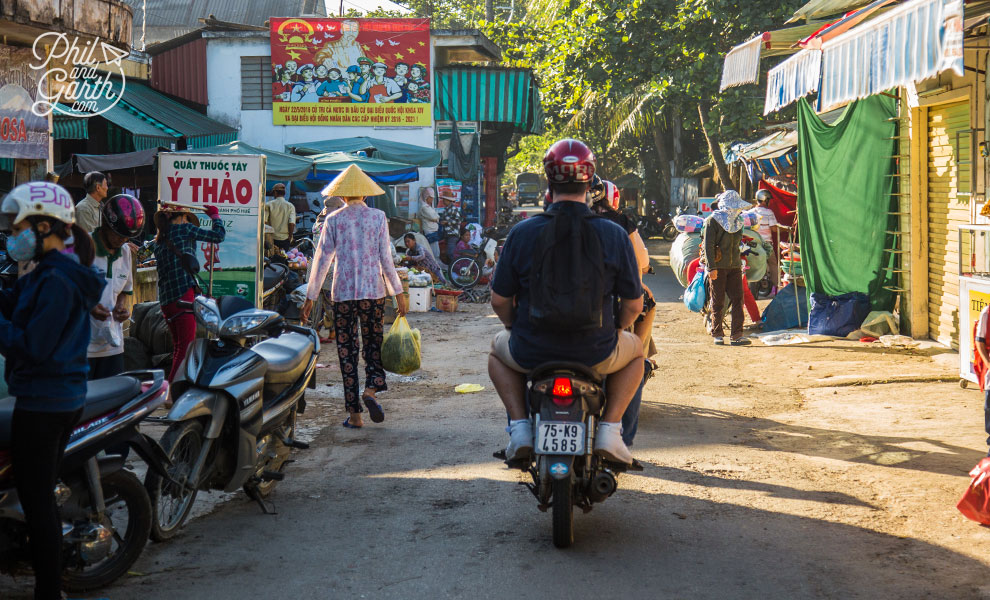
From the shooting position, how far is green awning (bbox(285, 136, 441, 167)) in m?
19.6

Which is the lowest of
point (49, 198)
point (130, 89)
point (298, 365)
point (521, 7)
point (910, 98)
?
point (298, 365)

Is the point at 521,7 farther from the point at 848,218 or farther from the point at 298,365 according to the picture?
A: the point at 298,365

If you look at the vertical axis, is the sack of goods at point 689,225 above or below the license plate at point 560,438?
above

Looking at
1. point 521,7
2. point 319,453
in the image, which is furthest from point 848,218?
point 521,7

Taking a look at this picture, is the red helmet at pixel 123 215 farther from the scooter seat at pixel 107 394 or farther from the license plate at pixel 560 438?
the license plate at pixel 560 438

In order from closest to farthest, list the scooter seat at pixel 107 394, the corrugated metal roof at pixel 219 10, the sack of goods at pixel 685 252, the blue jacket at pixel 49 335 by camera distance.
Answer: the blue jacket at pixel 49 335, the scooter seat at pixel 107 394, the sack of goods at pixel 685 252, the corrugated metal roof at pixel 219 10

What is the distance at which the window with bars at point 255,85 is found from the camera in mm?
23359

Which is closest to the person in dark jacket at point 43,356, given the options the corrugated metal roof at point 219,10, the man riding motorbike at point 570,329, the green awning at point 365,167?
the man riding motorbike at point 570,329

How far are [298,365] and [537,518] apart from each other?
166 cm

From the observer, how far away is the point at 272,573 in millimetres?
4488

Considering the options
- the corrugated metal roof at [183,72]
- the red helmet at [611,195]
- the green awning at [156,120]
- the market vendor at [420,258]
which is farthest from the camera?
the corrugated metal roof at [183,72]

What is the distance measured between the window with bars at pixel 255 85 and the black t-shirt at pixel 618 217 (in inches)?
713

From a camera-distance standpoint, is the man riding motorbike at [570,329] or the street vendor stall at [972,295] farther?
the street vendor stall at [972,295]

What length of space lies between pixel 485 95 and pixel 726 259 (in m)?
14.0
